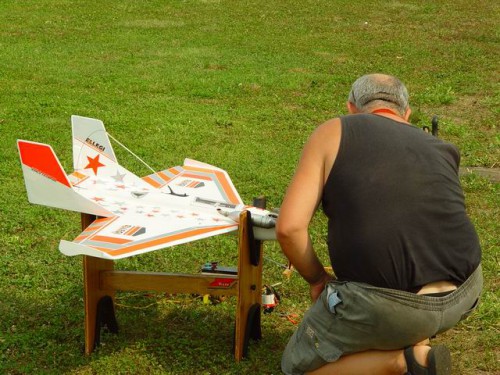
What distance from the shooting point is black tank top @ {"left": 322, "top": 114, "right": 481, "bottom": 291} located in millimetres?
3512

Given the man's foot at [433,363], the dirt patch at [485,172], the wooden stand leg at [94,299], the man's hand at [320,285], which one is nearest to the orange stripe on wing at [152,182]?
the wooden stand leg at [94,299]

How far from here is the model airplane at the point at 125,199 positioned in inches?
162

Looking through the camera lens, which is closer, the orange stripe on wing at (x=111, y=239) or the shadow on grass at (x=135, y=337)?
the orange stripe on wing at (x=111, y=239)

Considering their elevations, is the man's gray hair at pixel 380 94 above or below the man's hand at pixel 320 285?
above

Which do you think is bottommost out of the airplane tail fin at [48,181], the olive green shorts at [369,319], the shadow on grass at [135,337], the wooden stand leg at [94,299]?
the shadow on grass at [135,337]

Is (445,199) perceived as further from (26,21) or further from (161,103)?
(26,21)

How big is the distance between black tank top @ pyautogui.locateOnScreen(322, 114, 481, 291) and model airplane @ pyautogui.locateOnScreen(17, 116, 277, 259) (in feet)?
2.55

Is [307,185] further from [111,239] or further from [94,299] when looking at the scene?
[94,299]

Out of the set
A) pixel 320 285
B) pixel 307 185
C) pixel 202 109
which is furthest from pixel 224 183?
pixel 202 109

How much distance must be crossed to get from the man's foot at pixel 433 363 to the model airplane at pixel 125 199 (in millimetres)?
1031

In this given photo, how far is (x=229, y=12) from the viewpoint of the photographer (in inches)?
652

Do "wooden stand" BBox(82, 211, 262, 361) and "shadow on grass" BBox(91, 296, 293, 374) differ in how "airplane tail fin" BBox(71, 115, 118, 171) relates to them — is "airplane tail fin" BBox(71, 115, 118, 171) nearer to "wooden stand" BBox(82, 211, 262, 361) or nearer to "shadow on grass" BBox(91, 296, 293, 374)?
"wooden stand" BBox(82, 211, 262, 361)

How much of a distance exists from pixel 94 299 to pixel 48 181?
76 centimetres

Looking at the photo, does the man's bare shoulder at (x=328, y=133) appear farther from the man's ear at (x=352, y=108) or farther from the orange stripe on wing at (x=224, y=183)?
the orange stripe on wing at (x=224, y=183)
